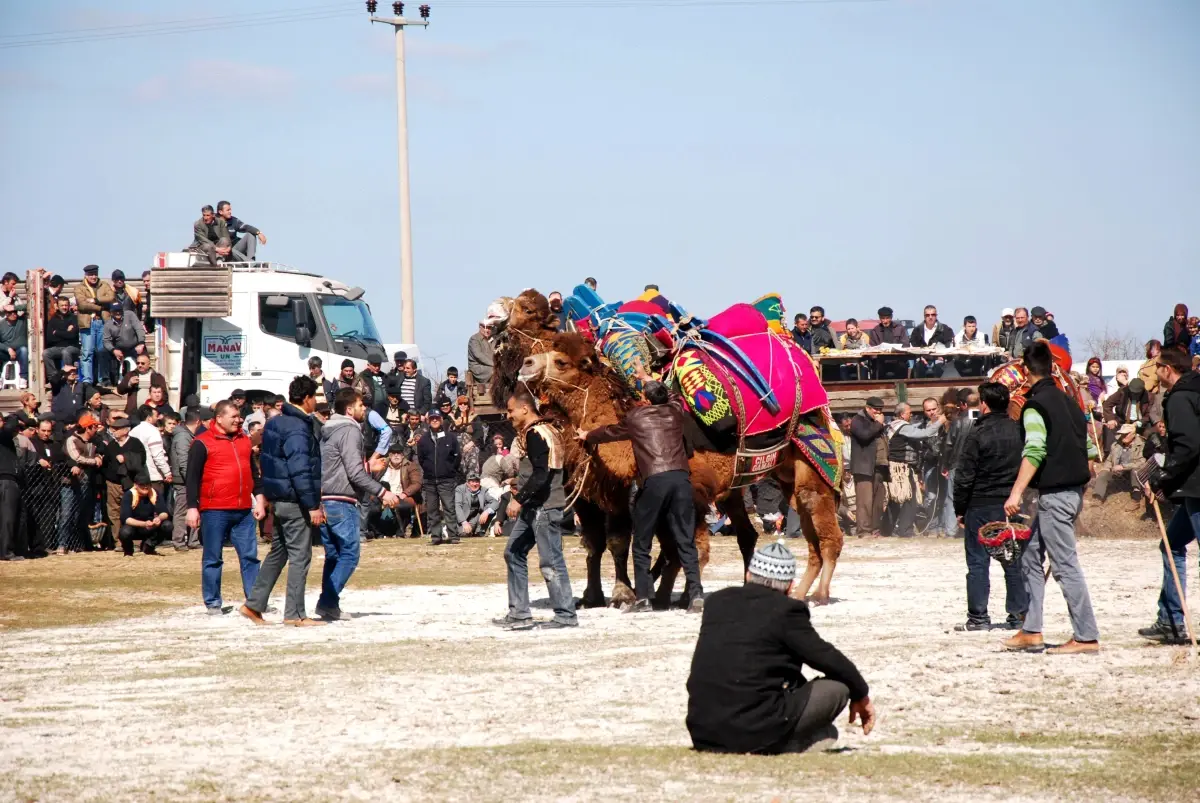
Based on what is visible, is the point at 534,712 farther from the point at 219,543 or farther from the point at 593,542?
the point at 219,543

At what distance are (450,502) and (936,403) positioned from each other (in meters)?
7.64

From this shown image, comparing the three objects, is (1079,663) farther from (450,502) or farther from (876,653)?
(450,502)

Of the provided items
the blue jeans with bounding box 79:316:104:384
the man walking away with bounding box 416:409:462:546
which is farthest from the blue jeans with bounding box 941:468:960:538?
the blue jeans with bounding box 79:316:104:384

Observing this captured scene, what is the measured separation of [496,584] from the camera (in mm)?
17812

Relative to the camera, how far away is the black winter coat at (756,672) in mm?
7504

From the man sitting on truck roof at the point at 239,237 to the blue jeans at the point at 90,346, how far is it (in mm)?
3072

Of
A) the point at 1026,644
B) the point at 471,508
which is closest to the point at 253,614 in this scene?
the point at 1026,644

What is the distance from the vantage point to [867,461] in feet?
79.2

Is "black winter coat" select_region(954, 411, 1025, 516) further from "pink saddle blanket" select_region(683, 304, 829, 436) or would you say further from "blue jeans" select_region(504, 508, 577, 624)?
"blue jeans" select_region(504, 508, 577, 624)

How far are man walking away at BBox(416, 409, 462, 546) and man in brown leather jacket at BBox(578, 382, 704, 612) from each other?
10181mm

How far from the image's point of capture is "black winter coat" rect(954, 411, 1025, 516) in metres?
12.0

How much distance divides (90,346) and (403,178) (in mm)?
13269

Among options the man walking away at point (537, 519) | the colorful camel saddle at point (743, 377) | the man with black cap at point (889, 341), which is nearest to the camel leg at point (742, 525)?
the colorful camel saddle at point (743, 377)

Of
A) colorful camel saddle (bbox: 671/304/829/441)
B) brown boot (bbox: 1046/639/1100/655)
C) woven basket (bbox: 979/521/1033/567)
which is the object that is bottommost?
brown boot (bbox: 1046/639/1100/655)
